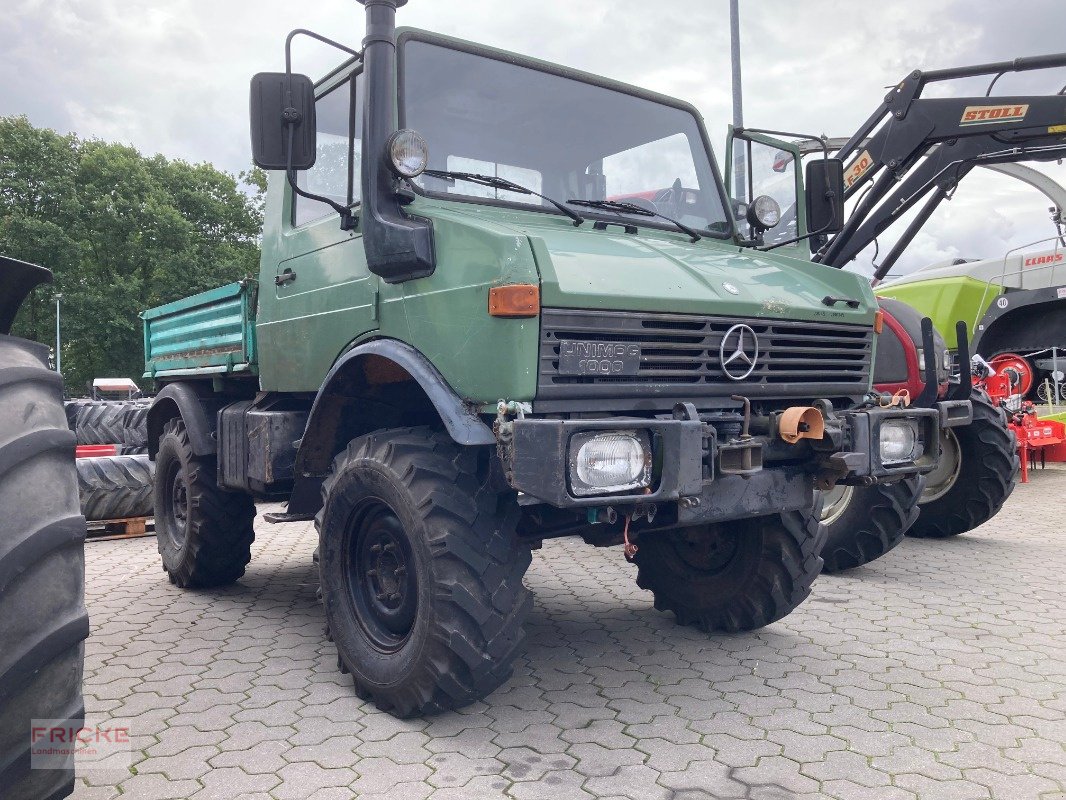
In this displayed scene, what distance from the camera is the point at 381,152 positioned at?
3484 millimetres

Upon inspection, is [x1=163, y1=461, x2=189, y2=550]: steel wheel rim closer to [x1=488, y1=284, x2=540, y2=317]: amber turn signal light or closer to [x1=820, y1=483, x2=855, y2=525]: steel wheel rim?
[x1=488, y1=284, x2=540, y2=317]: amber turn signal light

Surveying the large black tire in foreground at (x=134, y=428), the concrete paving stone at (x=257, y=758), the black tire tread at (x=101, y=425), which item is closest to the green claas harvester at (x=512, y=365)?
the concrete paving stone at (x=257, y=758)

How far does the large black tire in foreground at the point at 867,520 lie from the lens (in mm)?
5645

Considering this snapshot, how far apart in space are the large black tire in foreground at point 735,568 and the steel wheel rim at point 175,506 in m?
2.97

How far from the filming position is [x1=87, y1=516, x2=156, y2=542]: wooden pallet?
8055 millimetres

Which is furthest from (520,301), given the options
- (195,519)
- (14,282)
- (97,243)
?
(97,243)

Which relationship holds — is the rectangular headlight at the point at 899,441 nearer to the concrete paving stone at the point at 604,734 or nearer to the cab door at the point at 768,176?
the cab door at the point at 768,176

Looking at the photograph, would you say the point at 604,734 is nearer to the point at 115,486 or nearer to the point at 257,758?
the point at 257,758

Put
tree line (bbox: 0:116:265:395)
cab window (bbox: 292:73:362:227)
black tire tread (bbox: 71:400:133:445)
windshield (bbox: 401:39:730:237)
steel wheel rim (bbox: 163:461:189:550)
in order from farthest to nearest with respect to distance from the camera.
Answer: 1. tree line (bbox: 0:116:265:395)
2. black tire tread (bbox: 71:400:133:445)
3. steel wheel rim (bbox: 163:461:189:550)
4. cab window (bbox: 292:73:362:227)
5. windshield (bbox: 401:39:730:237)

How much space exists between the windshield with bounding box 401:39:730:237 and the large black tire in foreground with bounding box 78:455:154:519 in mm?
5379

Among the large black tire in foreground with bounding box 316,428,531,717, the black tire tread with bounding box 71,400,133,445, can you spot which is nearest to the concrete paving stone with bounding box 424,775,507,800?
the large black tire in foreground with bounding box 316,428,531,717

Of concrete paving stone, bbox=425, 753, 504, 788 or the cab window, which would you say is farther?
the cab window

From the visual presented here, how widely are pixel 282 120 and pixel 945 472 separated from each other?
5916 mm

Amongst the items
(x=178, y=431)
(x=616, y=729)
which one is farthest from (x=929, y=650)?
(x=178, y=431)
